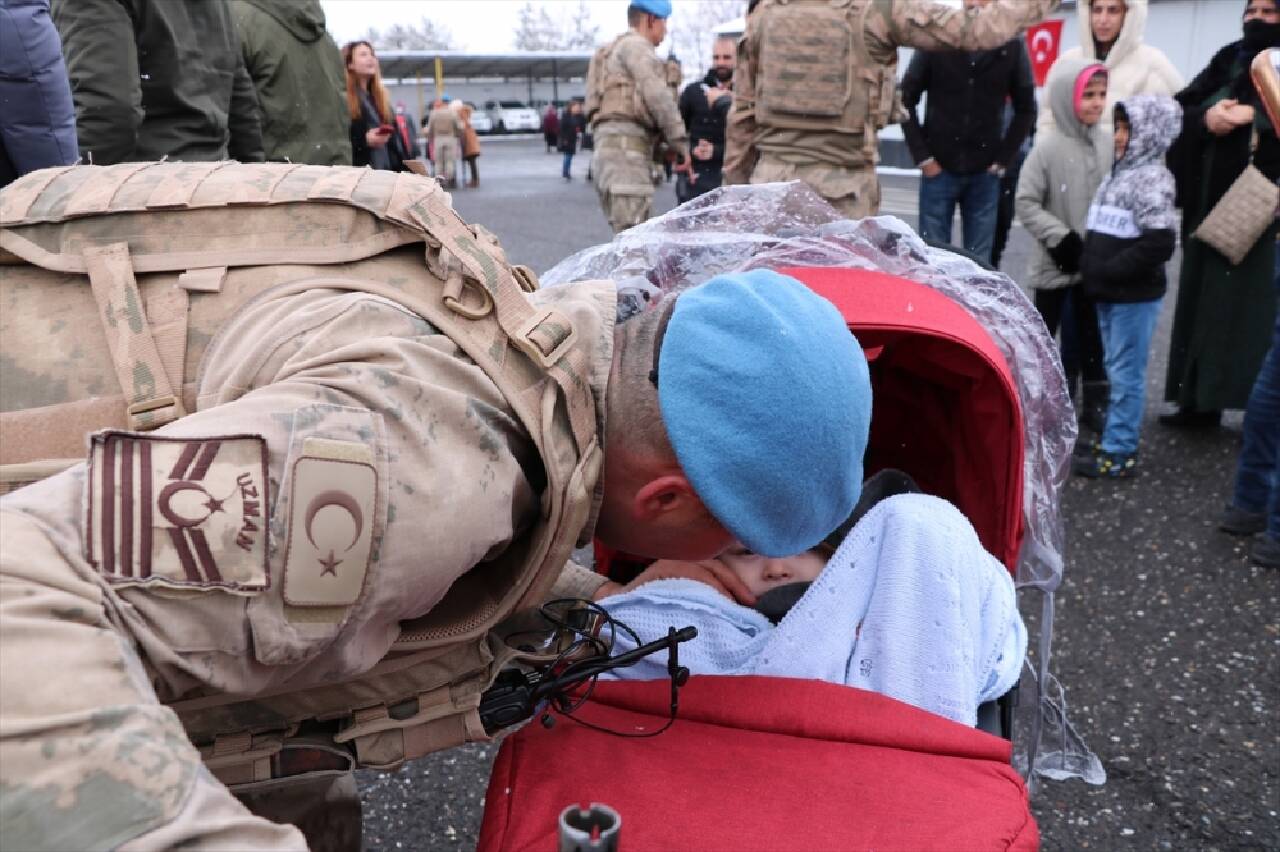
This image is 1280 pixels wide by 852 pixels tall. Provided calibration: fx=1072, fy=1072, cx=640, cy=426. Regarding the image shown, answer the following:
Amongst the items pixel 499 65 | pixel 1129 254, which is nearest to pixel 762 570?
pixel 1129 254

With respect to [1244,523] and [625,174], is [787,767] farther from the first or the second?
[625,174]

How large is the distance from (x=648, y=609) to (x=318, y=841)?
61 cm

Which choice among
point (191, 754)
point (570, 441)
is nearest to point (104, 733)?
point (191, 754)

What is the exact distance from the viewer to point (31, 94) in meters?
2.40

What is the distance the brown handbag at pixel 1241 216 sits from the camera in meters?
3.82

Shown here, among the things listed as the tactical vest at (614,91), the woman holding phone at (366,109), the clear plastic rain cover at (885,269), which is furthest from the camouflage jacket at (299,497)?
the tactical vest at (614,91)

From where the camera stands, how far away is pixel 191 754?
795mm

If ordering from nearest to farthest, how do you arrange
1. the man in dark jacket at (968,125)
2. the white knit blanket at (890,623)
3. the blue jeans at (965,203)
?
the white knit blanket at (890,623) < the man in dark jacket at (968,125) < the blue jeans at (965,203)

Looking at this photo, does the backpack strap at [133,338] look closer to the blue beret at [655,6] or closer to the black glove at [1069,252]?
the black glove at [1069,252]

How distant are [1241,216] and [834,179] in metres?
1.54

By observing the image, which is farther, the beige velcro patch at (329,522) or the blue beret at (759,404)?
the blue beret at (759,404)

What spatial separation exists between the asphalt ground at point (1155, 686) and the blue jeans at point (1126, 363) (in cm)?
19

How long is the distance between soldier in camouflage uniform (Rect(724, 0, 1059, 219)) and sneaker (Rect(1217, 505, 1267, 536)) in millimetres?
1911

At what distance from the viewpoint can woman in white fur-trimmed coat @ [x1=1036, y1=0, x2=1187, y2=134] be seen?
466cm
